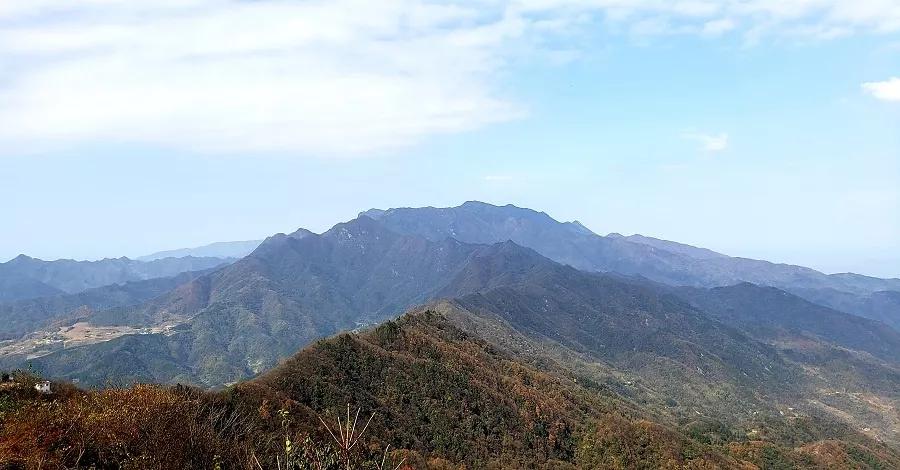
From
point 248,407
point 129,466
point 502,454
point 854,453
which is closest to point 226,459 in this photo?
point 129,466

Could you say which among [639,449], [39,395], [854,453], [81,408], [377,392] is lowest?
[854,453]

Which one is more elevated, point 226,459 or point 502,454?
point 226,459

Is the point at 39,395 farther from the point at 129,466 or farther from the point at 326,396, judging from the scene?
the point at 326,396

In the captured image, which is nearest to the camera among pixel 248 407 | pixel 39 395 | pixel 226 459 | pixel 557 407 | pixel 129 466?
pixel 129 466

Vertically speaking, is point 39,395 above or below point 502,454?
above

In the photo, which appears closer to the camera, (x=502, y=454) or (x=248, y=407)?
(x=248, y=407)

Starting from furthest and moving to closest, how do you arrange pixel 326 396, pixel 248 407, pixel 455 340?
pixel 455 340 → pixel 326 396 → pixel 248 407

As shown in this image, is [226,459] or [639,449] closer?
[226,459]

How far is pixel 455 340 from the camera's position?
138m

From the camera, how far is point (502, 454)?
300 feet

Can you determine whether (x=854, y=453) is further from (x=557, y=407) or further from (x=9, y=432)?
(x=9, y=432)

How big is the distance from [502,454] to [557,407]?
21886 mm

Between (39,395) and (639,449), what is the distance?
8816 centimetres

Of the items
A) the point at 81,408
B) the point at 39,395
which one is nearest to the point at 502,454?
the point at 39,395
